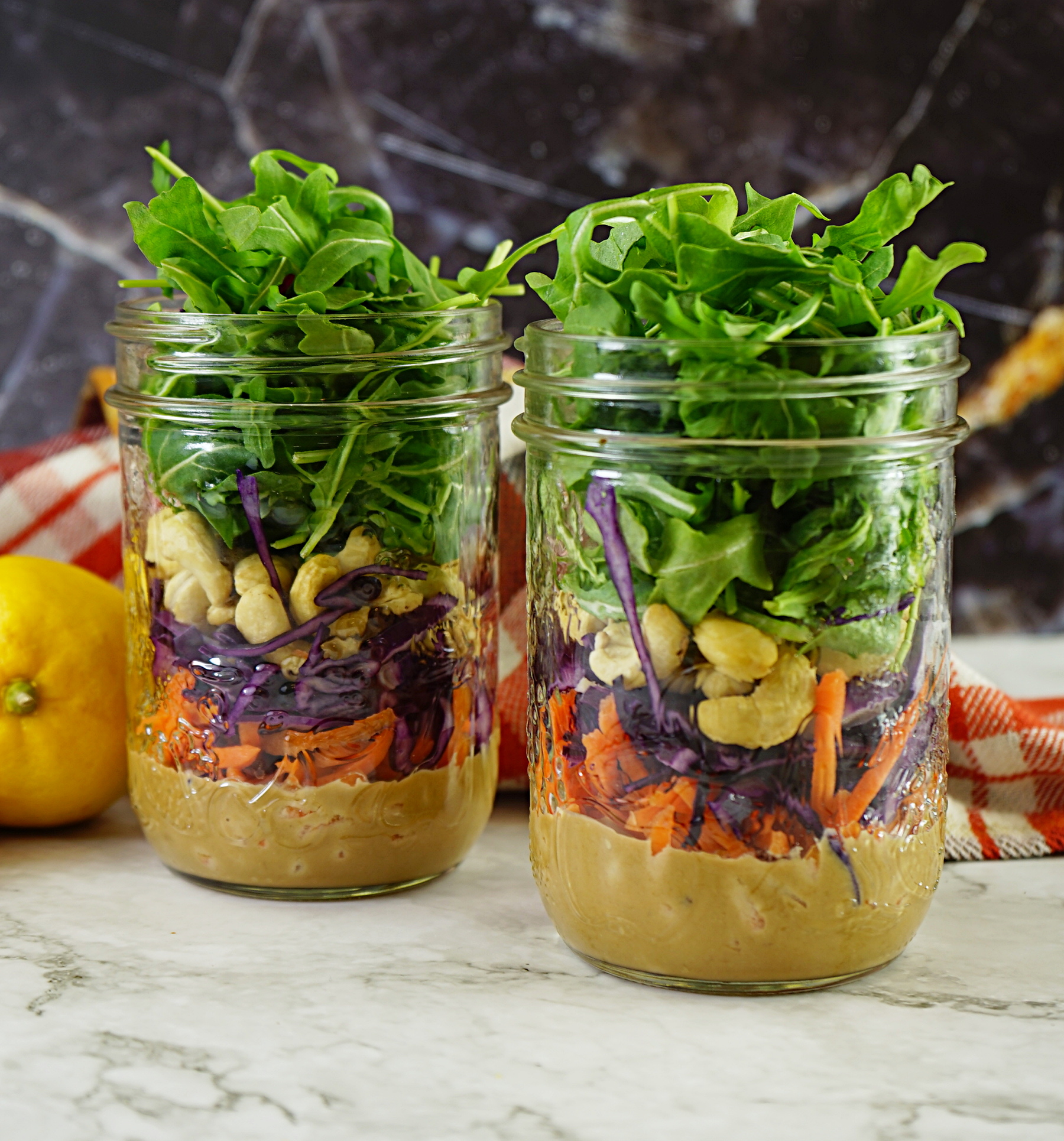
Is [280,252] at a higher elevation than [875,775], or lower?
higher

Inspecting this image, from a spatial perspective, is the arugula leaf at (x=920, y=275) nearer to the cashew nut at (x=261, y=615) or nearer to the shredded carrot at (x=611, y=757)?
the shredded carrot at (x=611, y=757)

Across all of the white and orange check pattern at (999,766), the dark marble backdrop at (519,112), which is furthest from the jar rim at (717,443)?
the dark marble backdrop at (519,112)

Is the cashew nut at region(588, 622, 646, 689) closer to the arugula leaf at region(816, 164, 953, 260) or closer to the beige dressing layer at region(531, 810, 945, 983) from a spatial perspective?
the beige dressing layer at region(531, 810, 945, 983)

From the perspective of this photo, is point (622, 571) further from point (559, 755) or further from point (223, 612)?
point (223, 612)

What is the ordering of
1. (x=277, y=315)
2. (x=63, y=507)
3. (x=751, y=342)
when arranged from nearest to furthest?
1. (x=751, y=342)
2. (x=277, y=315)
3. (x=63, y=507)

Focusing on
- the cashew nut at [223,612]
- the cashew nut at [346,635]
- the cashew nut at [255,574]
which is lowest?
the cashew nut at [346,635]

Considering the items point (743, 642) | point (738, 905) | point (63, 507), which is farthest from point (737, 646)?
point (63, 507)

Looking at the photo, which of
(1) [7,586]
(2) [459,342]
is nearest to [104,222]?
(1) [7,586]

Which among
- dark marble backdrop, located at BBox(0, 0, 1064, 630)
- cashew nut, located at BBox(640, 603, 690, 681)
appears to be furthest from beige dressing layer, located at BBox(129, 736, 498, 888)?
dark marble backdrop, located at BBox(0, 0, 1064, 630)
